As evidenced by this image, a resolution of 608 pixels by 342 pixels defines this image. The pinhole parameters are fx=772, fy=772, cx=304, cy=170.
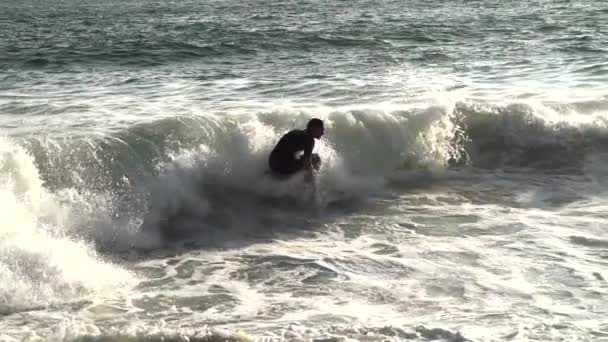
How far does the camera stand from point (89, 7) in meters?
40.9

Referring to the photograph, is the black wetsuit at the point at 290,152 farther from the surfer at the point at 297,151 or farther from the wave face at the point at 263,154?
the wave face at the point at 263,154

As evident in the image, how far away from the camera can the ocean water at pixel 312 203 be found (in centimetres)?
615

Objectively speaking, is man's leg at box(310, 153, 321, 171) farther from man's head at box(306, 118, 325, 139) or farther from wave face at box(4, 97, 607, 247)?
man's head at box(306, 118, 325, 139)

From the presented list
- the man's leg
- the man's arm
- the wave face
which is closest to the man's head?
the man's arm

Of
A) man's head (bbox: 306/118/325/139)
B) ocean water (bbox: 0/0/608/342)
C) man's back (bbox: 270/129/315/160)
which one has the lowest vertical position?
ocean water (bbox: 0/0/608/342)

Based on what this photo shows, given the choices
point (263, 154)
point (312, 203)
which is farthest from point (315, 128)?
point (263, 154)

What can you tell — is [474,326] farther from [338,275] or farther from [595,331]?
[338,275]

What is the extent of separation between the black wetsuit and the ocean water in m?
0.31

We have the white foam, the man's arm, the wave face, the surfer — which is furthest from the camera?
the man's arm

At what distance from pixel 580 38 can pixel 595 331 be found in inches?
672

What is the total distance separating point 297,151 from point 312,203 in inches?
28.1

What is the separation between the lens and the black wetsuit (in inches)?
365

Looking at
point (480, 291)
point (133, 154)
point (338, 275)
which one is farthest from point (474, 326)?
point (133, 154)

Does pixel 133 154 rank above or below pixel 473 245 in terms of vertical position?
above
